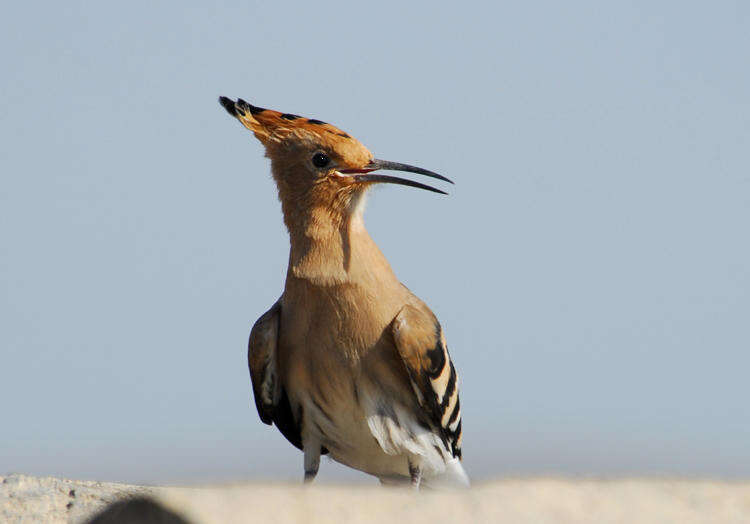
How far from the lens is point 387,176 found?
16.0 feet

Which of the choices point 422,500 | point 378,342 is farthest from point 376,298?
point 422,500

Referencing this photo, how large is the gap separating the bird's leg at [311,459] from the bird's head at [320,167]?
114 centimetres

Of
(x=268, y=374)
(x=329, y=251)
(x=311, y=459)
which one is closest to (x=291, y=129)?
(x=329, y=251)

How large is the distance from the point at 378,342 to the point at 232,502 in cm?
140

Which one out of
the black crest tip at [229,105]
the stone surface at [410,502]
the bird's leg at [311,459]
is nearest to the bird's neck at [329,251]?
the black crest tip at [229,105]

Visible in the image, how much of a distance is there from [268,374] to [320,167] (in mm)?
1033

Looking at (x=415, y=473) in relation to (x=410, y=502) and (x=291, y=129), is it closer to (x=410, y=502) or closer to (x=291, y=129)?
(x=410, y=502)

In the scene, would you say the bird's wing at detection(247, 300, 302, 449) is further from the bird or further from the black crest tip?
the black crest tip

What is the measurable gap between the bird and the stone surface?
745mm

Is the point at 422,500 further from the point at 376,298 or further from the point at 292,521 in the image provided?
the point at 376,298

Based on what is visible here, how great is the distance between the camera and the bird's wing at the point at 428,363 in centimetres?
480

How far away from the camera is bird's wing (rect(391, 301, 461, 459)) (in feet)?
15.8

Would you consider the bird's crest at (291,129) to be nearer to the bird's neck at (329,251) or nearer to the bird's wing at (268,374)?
the bird's neck at (329,251)

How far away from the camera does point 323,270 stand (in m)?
4.79
